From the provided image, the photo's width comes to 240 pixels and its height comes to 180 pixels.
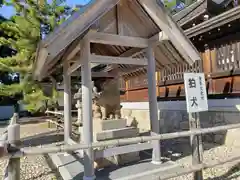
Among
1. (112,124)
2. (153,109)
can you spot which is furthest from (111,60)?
(112,124)

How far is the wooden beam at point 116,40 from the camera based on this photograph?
3.99 meters

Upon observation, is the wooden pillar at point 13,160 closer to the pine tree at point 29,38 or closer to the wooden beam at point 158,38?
the wooden beam at point 158,38

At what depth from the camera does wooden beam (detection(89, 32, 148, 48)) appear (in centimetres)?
399

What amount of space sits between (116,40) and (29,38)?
30.7ft

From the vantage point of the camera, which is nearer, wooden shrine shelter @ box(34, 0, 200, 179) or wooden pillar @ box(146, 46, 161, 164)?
wooden shrine shelter @ box(34, 0, 200, 179)

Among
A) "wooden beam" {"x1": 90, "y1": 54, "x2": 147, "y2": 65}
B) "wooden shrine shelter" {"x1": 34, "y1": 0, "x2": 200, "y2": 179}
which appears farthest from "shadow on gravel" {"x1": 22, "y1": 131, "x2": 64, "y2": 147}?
"wooden beam" {"x1": 90, "y1": 54, "x2": 147, "y2": 65}

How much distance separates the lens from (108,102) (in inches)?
230

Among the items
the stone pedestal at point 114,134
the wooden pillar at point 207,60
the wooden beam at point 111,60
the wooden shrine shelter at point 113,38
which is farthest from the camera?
the wooden pillar at point 207,60

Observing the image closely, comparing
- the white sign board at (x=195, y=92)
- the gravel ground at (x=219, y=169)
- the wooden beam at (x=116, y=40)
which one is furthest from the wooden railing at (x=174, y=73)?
the white sign board at (x=195, y=92)

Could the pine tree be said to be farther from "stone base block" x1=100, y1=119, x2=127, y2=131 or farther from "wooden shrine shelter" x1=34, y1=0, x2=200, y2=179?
"wooden shrine shelter" x1=34, y1=0, x2=200, y2=179

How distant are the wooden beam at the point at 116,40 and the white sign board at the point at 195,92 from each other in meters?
1.39

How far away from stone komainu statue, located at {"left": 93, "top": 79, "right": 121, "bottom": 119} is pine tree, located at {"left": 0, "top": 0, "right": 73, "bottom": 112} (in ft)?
21.6

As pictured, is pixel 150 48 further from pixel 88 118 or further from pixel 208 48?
pixel 208 48

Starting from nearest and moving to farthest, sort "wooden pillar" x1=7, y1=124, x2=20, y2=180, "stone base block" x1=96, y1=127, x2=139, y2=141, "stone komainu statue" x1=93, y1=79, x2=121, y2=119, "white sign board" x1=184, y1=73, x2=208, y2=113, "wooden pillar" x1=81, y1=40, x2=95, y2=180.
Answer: "wooden pillar" x1=7, y1=124, x2=20, y2=180 → "white sign board" x1=184, y1=73, x2=208, y2=113 → "wooden pillar" x1=81, y1=40, x2=95, y2=180 → "stone base block" x1=96, y1=127, x2=139, y2=141 → "stone komainu statue" x1=93, y1=79, x2=121, y2=119
